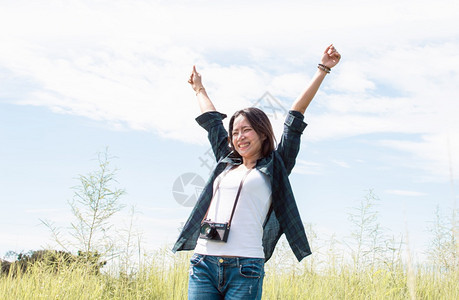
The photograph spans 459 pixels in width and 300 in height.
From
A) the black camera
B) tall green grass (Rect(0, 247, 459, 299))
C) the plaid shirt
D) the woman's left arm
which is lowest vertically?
tall green grass (Rect(0, 247, 459, 299))

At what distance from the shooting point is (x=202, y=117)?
141 inches

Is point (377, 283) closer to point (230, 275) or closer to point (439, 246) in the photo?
point (439, 246)

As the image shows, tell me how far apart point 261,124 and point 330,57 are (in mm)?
767

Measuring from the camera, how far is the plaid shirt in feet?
10.0

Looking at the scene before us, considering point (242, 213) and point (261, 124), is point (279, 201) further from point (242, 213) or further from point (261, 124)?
point (261, 124)

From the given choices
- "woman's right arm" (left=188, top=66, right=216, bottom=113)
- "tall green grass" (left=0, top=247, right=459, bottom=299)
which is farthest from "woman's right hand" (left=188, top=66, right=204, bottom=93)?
"tall green grass" (left=0, top=247, right=459, bottom=299)

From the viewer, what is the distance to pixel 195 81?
156 inches

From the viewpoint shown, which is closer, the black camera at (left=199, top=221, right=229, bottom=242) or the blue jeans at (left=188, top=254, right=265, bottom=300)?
the blue jeans at (left=188, top=254, right=265, bottom=300)

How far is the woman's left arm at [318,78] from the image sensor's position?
10.3 feet

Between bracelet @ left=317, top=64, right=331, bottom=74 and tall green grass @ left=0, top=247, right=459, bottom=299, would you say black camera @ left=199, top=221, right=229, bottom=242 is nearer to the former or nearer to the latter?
bracelet @ left=317, top=64, right=331, bottom=74

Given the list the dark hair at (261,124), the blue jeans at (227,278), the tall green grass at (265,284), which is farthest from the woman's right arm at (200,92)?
the tall green grass at (265,284)

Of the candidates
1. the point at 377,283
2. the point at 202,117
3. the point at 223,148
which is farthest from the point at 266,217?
the point at 377,283

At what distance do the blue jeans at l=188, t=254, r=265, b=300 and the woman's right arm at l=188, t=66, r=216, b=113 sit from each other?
1338 mm

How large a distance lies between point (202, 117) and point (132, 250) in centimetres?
232
